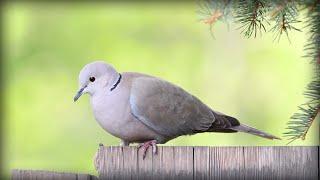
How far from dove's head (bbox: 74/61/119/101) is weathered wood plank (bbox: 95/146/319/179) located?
83 centimetres

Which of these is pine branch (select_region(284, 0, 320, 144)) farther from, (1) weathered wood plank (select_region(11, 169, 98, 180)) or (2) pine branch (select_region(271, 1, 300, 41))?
(1) weathered wood plank (select_region(11, 169, 98, 180))

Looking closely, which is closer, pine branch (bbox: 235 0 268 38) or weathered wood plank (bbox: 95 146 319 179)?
weathered wood plank (bbox: 95 146 319 179)

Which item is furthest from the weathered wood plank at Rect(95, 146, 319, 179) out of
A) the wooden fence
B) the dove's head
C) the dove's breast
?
the dove's head

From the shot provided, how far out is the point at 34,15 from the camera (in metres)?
7.49

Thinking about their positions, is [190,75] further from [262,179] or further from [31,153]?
[262,179]

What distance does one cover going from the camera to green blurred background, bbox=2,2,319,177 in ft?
23.6

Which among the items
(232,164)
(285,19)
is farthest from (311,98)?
(232,164)

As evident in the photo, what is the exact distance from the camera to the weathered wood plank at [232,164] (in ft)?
8.55

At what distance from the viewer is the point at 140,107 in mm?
3352

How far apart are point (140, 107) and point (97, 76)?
0.73 feet

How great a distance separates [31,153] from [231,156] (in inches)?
185

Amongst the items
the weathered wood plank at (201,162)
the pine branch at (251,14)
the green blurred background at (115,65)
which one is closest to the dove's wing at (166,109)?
the pine branch at (251,14)

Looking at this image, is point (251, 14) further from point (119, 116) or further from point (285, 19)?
point (119, 116)

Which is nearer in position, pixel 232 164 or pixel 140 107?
pixel 232 164
